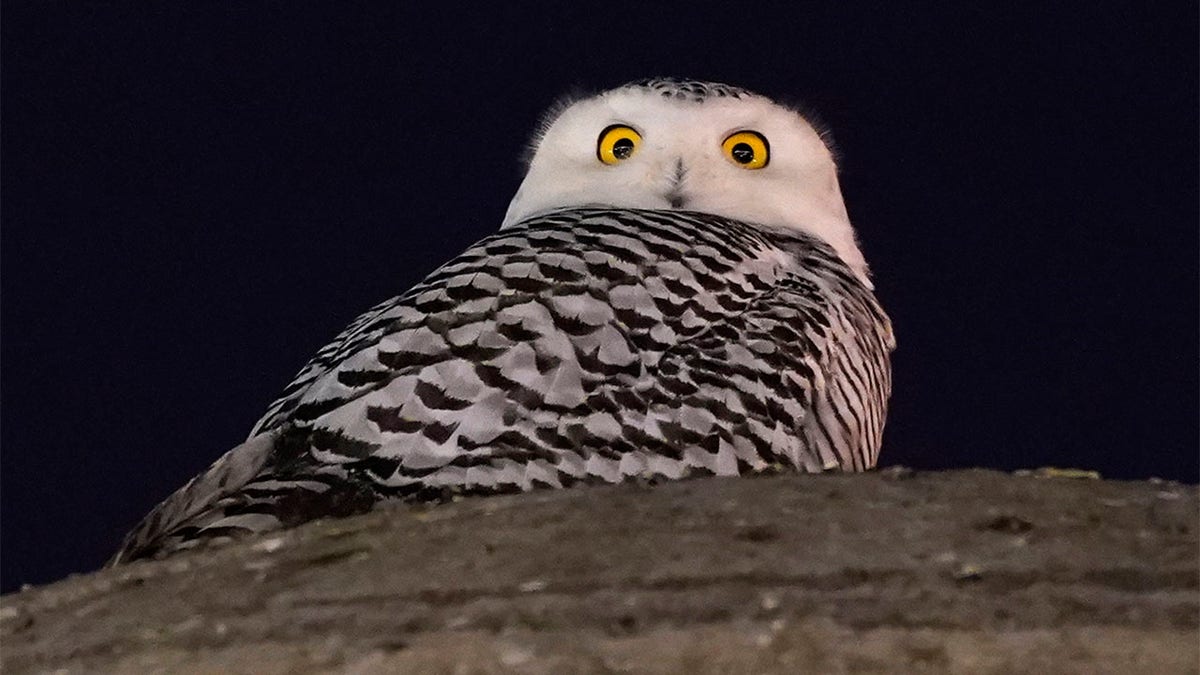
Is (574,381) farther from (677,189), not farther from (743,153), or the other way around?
(743,153)

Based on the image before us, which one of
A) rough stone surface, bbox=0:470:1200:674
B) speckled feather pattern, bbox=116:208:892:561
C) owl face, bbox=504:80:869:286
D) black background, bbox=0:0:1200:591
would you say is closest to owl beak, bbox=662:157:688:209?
owl face, bbox=504:80:869:286

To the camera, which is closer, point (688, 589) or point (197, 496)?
point (688, 589)

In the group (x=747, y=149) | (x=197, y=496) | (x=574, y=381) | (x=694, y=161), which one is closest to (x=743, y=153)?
(x=747, y=149)

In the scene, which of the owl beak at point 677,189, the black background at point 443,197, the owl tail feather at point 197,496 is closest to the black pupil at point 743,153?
the owl beak at point 677,189

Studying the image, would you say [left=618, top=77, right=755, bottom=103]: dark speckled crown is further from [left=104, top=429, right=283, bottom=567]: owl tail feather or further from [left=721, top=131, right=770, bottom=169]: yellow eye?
[left=104, top=429, right=283, bottom=567]: owl tail feather

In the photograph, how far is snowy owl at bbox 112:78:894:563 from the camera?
48.1 inches

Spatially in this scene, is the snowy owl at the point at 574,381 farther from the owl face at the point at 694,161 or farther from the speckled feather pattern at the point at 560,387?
the owl face at the point at 694,161

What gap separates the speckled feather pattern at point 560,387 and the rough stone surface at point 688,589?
285 millimetres

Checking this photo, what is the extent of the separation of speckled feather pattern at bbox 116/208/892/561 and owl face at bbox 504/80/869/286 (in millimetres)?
362

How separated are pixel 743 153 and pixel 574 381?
3.07 ft

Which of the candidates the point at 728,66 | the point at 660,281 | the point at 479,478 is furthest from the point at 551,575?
the point at 728,66

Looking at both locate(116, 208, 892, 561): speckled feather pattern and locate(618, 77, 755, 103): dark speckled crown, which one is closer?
locate(116, 208, 892, 561): speckled feather pattern

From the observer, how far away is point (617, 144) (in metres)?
2.16

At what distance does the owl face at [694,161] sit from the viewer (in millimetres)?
2068
